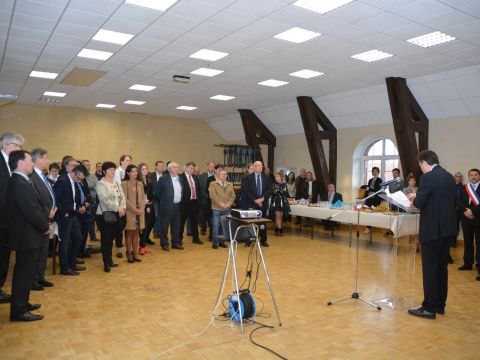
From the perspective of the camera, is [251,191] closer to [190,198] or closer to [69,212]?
[190,198]

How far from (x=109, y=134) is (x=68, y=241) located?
9901 mm

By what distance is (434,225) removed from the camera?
3.88 metres

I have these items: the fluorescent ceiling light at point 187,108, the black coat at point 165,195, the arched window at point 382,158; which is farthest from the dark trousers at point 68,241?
the arched window at point 382,158

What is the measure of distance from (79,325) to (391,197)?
3.12 m

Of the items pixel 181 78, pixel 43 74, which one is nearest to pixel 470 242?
pixel 181 78

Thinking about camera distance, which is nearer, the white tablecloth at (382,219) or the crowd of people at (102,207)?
the crowd of people at (102,207)

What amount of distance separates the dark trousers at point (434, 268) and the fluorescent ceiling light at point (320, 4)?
3042mm

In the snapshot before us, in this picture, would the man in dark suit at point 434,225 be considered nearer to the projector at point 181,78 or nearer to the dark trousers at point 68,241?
the dark trousers at point 68,241

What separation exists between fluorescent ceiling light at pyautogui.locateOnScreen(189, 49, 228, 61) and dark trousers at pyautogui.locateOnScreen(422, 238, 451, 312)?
193 inches

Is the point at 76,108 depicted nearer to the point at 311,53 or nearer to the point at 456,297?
the point at 311,53

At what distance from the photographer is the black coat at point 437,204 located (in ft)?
12.7

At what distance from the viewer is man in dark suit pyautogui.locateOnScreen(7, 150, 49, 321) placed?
3.55 m

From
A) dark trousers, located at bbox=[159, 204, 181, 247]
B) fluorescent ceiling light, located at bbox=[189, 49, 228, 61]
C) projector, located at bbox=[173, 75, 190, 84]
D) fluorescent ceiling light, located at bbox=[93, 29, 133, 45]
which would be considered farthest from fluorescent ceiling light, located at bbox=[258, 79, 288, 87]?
dark trousers, located at bbox=[159, 204, 181, 247]

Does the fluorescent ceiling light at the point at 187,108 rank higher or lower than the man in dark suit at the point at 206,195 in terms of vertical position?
higher
